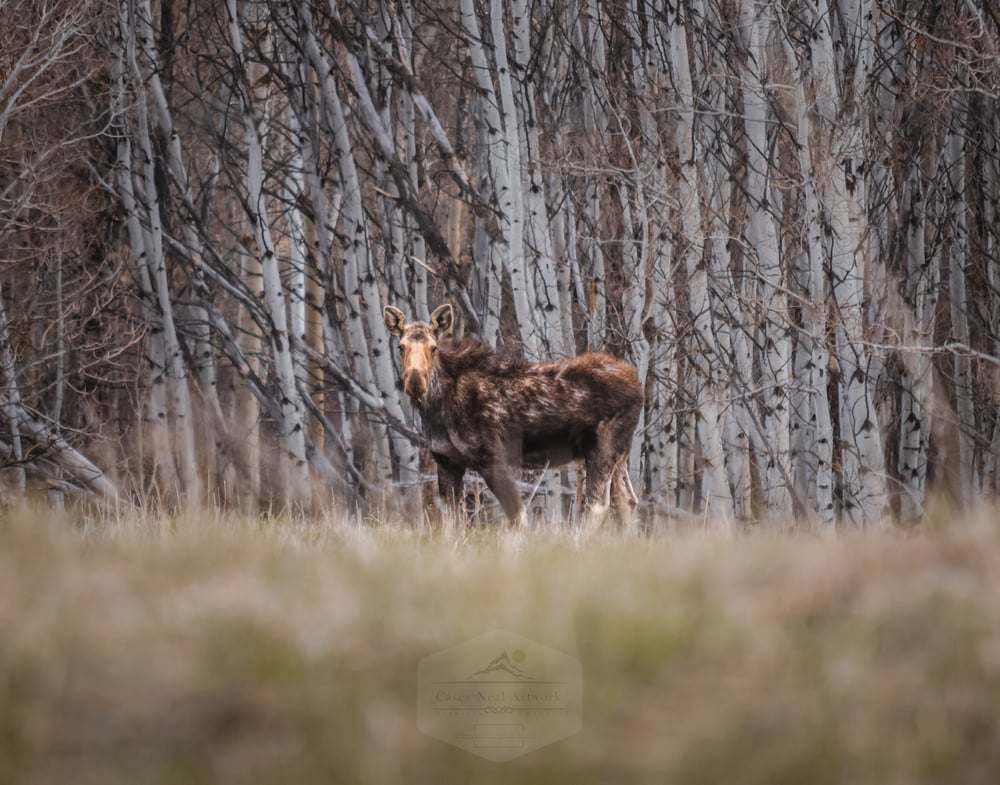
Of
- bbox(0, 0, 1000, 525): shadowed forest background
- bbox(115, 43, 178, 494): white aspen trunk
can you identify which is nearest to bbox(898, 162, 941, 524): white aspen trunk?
bbox(0, 0, 1000, 525): shadowed forest background

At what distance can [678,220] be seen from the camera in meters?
12.0

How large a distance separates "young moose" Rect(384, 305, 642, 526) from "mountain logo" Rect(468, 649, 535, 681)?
5556mm

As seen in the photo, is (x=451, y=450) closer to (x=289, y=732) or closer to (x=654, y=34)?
(x=654, y=34)

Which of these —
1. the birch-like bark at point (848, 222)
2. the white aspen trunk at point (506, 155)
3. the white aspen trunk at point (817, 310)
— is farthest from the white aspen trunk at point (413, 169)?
the birch-like bark at point (848, 222)

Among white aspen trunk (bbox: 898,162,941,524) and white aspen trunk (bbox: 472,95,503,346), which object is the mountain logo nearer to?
white aspen trunk (bbox: 472,95,503,346)

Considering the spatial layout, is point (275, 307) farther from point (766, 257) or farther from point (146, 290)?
point (766, 257)

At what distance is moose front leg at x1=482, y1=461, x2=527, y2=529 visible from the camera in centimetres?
995

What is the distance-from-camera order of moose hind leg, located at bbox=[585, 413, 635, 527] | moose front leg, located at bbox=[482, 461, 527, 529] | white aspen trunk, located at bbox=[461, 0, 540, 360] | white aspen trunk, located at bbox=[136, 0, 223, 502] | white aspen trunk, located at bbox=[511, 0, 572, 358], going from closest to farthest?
moose front leg, located at bbox=[482, 461, 527, 529], moose hind leg, located at bbox=[585, 413, 635, 527], white aspen trunk, located at bbox=[461, 0, 540, 360], white aspen trunk, located at bbox=[511, 0, 572, 358], white aspen trunk, located at bbox=[136, 0, 223, 502]

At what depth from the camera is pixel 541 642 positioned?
441 cm

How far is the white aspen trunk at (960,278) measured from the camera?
45.0 ft

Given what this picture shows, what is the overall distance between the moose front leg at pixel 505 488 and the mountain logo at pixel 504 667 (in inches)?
217

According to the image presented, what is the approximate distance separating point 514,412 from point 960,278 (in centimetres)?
746

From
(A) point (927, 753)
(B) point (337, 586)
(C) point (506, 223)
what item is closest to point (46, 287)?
(C) point (506, 223)

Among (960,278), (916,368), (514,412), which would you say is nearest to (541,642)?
(514,412)
